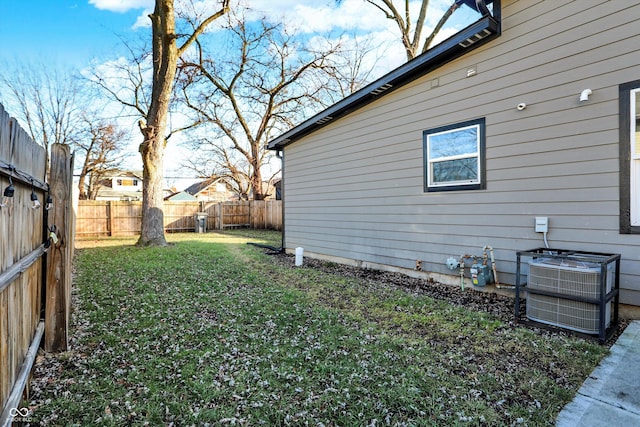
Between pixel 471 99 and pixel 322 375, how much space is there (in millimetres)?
4330

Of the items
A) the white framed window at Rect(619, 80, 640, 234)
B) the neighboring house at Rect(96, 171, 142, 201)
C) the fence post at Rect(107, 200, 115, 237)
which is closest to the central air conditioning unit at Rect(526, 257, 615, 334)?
the white framed window at Rect(619, 80, 640, 234)

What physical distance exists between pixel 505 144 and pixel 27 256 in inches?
203

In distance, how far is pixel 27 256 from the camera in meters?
2.15

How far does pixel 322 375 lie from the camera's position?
2.54m

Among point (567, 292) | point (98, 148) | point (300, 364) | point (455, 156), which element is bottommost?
point (300, 364)

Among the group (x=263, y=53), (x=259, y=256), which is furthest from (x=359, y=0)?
(x=259, y=256)

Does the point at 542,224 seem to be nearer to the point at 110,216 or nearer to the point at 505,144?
the point at 505,144

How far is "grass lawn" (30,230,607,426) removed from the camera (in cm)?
208

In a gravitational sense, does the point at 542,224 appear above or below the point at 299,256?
above

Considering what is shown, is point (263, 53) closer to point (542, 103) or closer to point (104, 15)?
point (104, 15)

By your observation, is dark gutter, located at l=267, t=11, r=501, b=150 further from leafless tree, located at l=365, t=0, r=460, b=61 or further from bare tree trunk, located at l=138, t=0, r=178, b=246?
leafless tree, located at l=365, t=0, r=460, b=61

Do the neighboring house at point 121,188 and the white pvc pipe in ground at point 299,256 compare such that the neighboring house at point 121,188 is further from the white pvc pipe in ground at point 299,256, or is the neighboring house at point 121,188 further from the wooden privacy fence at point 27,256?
the wooden privacy fence at point 27,256

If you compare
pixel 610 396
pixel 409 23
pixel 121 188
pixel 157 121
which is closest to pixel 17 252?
pixel 610 396

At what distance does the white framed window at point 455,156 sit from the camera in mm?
4746
